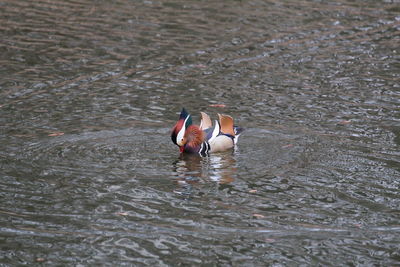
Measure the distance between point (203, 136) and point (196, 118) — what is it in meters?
1.36

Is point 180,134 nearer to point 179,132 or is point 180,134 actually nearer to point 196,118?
point 179,132

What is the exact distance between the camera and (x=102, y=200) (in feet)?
28.4

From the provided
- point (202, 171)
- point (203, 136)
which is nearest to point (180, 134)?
point (203, 136)

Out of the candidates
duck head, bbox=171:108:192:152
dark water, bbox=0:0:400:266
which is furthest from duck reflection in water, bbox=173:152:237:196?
duck head, bbox=171:108:192:152

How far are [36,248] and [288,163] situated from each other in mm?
3525

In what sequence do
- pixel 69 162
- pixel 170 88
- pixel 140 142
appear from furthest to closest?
pixel 170 88, pixel 140 142, pixel 69 162

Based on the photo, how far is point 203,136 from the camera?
34.2 feet

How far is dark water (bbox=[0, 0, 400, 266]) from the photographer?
769cm

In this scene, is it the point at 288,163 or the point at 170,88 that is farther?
the point at 170,88

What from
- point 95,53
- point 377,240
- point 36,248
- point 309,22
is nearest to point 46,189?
point 36,248

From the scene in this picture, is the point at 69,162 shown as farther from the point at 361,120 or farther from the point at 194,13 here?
the point at 194,13

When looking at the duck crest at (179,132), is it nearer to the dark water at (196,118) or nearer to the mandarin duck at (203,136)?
the mandarin duck at (203,136)

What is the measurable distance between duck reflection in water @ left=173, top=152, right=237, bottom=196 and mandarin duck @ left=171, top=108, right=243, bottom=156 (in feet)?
0.33

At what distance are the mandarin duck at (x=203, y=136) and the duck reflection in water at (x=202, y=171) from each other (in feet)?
0.33
